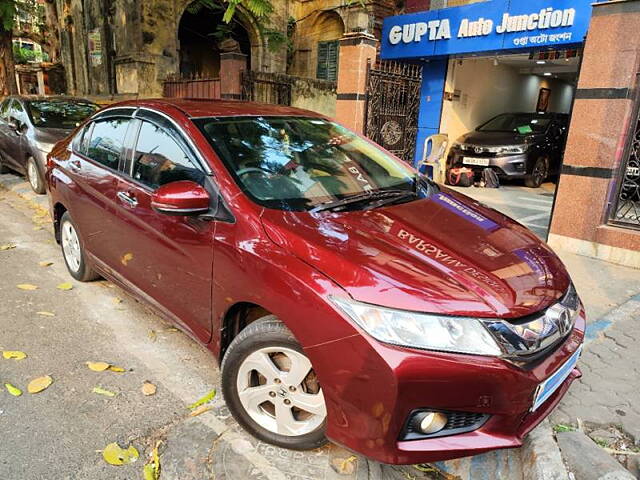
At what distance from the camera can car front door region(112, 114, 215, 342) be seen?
2549mm

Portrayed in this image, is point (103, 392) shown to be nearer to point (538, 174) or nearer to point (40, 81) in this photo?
point (538, 174)

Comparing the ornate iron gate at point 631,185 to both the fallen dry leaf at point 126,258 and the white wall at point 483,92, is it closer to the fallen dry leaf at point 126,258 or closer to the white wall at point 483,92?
the fallen dry leaf at point 126,258

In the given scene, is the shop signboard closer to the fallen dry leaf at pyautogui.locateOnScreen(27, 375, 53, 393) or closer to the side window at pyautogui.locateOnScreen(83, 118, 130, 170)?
the side window at pyautogui.locateOnScreen(83, 118, 130, 170)

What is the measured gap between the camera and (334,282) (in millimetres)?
1918

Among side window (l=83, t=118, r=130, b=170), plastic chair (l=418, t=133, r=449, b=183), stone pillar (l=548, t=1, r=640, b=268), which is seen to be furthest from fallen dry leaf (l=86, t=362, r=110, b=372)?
plastic chair (l=418, t=133, r=449, b=183)

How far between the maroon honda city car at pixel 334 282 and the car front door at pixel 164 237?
1cm

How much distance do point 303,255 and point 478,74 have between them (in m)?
11.6

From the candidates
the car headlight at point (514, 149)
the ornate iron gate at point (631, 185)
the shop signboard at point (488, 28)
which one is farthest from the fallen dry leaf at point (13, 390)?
the shop signboard at point (488, 28)

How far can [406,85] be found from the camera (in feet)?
35.5

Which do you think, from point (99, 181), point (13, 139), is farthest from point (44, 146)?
point (99, 181)

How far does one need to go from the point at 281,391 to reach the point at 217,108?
1.90 meters

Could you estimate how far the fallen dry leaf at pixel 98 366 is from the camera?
2.97m

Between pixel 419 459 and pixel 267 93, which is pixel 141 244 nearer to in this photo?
pixel 419 459

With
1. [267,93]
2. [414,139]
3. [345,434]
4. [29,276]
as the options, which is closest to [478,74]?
[414,139]
